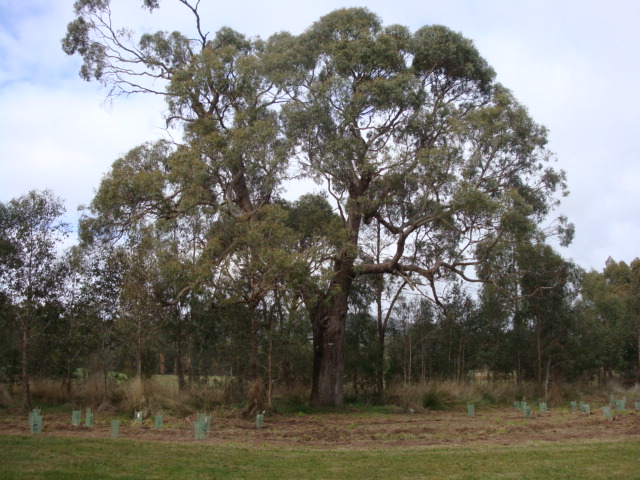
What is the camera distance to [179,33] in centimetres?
2098

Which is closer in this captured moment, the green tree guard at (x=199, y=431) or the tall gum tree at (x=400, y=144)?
the green tree guard at (x=199, y=431)

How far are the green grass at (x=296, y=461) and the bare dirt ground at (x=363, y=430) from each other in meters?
0.93

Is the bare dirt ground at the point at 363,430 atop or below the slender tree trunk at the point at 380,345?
below

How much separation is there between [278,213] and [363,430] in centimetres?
600

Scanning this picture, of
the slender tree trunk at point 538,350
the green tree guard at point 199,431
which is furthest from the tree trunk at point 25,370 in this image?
the slender tree trunk at point 538,350

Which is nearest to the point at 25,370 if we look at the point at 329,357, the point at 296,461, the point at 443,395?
the point at 329,357

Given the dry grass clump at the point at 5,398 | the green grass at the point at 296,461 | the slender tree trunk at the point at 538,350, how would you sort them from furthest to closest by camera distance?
the slender tree trunk at the point at 538,350 < the dry grass clump at the point at 5,398 < the green grass at the point at 296,461

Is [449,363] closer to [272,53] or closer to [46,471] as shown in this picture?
[272,53]

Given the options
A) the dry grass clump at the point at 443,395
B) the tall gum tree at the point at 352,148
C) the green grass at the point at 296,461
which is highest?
the tall gum tree at the point at 352,148

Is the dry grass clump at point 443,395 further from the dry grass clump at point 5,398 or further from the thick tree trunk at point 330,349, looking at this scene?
the dry grass clump at point 5,398

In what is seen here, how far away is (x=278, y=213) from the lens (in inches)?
634

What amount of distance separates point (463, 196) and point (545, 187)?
4.82 m

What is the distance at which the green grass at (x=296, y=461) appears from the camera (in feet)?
25.5

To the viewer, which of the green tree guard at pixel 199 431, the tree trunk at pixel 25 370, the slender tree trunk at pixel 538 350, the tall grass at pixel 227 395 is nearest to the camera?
the green tree guard at pixel 199 431
